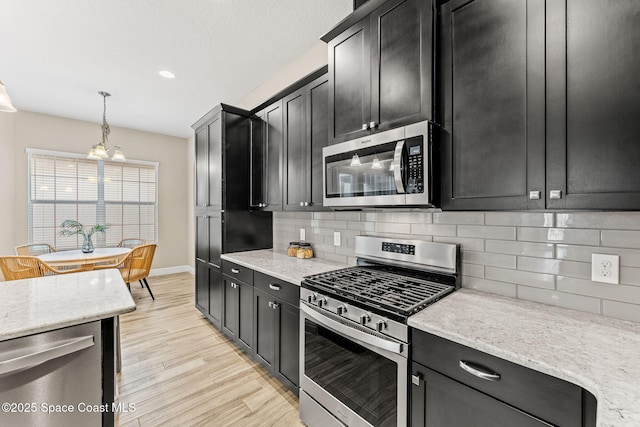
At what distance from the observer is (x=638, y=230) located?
115 centimetres

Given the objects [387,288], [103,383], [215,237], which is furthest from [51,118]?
[387,288]

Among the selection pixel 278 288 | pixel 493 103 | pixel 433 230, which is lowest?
pixel 278 288

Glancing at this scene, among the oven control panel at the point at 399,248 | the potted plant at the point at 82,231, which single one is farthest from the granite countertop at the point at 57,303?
the potted plant at the point at 82,231

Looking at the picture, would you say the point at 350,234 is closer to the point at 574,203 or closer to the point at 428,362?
the point at 428,362

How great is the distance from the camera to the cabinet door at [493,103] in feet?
3.77

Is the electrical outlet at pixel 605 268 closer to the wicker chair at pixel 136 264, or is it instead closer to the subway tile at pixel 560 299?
the subway tile at pixel 560 299

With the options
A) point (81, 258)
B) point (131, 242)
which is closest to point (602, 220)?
point (81, 258)

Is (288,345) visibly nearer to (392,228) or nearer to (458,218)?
(392,228)

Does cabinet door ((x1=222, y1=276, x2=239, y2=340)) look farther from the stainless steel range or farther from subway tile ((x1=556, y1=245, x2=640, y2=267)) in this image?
subway tile ((x1=556, y1=245, x2=640, y2=267))

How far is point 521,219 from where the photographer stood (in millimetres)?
1448

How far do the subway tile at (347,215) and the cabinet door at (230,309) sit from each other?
3.90 ft

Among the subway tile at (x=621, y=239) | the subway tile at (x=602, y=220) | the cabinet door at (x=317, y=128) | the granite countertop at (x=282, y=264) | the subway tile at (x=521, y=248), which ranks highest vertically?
the cabinet door at (x=317, y=128)

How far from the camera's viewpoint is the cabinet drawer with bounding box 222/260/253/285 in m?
2.44

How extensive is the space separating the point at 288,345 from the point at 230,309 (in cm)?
107
